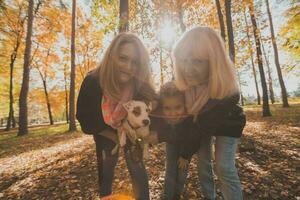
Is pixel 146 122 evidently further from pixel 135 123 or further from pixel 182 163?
pixel 182 163

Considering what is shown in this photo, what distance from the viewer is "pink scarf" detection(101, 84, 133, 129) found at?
7.41 ft

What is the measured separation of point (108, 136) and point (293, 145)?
5.95m

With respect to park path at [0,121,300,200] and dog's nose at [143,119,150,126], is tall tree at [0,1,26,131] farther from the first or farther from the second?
dog's nose at [143,119,150,126]

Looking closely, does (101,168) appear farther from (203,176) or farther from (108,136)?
(203,176)

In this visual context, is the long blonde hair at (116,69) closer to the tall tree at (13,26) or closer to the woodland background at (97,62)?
the woodland background at (97,62)

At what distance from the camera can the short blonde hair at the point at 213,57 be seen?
7.49ft

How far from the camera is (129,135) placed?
7.52 ft

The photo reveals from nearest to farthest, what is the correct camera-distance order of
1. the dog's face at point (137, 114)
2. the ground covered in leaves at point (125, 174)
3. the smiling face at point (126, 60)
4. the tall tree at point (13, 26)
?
the dog's face at point (137, 114) → the smiling face at point (126, 60) → the ground covered in leaves at point (125, 174) → the tall tree at point (13, 26)

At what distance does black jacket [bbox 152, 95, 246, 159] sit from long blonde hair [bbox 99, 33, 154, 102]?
486 millimetres

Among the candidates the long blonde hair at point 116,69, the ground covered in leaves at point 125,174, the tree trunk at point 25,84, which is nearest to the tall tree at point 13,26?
the tree trunk at point 25,84

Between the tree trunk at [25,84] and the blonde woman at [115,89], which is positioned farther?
the tree trunk at [25,84]

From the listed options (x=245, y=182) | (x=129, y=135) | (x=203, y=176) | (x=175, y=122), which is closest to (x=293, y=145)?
(x=245, y=182)

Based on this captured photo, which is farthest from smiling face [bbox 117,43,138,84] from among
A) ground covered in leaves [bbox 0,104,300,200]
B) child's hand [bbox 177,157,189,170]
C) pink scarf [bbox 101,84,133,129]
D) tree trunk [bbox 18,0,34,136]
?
tree trunk [bbox 18,0,34,136]

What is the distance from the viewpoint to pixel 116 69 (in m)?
2.37
